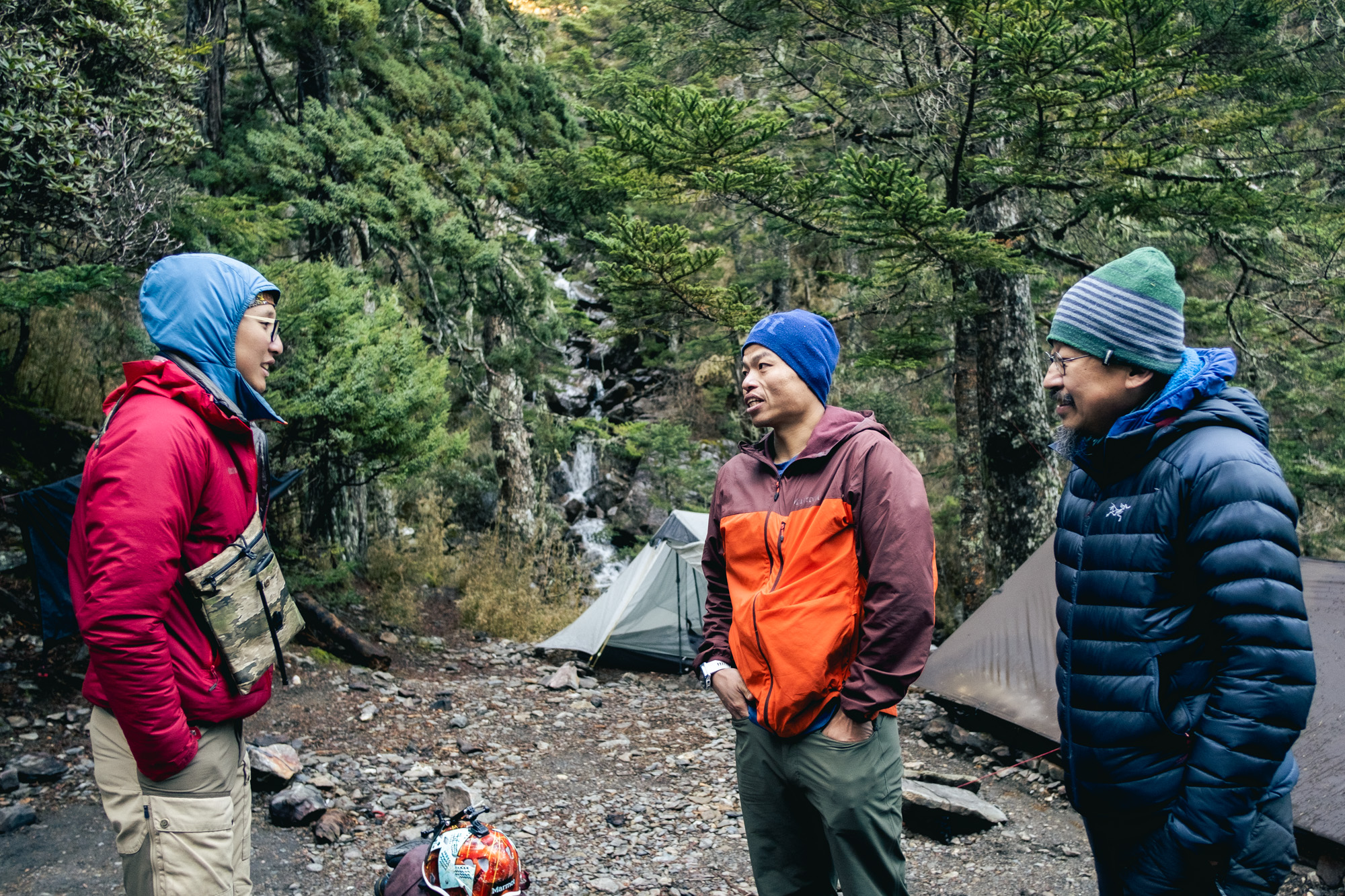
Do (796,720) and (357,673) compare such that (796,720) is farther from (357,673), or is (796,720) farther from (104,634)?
(357,673)

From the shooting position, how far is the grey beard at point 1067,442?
6.65ft

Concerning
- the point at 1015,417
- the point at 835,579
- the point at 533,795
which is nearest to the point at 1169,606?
the point at 835,579

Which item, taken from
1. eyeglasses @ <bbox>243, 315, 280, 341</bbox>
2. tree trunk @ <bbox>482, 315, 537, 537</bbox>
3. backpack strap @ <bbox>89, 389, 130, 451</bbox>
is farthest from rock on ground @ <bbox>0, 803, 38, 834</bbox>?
tree trunk @ <bbox>482, 315, 537, 537</bbox>

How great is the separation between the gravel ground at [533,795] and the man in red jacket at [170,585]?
6.06ft

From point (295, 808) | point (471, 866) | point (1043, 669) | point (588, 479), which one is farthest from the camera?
point (588, 479)

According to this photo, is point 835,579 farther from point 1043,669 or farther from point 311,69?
point 311,69

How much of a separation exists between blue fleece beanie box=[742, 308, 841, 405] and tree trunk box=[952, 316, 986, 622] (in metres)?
5.53

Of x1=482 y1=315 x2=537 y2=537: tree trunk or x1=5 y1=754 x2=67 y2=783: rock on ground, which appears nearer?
x1=5 y1=754 x2=67 y2=783: rock on ground

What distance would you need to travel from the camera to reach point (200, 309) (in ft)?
6.61

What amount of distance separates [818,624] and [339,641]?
19.1 ft

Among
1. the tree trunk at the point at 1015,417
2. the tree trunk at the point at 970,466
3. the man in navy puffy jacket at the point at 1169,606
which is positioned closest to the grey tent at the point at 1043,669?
the tree trunk at the point at 1015,417

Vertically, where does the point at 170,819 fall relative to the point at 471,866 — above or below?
above

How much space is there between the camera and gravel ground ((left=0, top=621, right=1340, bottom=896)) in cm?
359

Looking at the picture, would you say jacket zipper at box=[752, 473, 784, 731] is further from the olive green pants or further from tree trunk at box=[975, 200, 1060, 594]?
tree trunk at box=[975, 200, 1060, 594]
